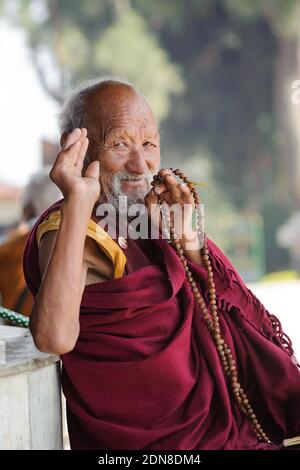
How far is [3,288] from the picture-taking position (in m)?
4.41

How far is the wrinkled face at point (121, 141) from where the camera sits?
224 cm

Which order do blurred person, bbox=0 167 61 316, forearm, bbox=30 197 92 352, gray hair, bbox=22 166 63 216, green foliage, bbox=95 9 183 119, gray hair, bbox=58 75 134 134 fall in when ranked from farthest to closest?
1. green foliage, bbox=95 9 183 119
2. gray hair, bbox=22 166 63 216
3. blurred person, bbox=0 167 61 316
4. gray hair, bbox=58 75 134 134
5. forearm, bbox=30 197 92 352

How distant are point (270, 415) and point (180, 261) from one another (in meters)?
0.52

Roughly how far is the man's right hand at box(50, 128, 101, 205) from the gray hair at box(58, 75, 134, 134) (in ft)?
1.22

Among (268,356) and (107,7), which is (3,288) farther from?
(107,7)

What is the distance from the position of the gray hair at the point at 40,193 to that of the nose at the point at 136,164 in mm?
2426

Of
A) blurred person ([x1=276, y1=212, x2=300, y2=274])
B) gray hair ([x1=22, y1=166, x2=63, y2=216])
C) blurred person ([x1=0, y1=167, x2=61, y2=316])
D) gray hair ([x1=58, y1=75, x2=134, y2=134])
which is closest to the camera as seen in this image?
gray hair ([x1=58, y1=75, x2=134, y2=134])

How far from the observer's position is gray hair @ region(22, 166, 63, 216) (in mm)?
4656

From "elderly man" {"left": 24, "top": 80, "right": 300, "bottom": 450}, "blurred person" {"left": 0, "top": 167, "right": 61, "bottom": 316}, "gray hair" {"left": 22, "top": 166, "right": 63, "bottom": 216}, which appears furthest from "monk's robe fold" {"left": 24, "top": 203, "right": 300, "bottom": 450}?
"gray hair" {"left": 22, "top": 166, "right": 63, "bottom": 216}

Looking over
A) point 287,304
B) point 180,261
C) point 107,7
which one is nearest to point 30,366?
point 180,261

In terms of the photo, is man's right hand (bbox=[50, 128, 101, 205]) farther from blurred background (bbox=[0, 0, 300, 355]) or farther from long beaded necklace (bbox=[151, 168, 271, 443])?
blurred background (bbox=[0, 0, 300, 355])

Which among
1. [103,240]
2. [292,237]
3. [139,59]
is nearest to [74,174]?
[103,240]

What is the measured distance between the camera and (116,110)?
7.39ft

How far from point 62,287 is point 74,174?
276 mm
